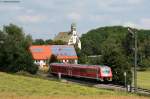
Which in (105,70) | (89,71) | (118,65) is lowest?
(89,71)

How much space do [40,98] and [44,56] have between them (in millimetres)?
100092

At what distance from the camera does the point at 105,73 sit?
67562mm

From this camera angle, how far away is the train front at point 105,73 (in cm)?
6798

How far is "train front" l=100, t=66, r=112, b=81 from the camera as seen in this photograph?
68.0 metres

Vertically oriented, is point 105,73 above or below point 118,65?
below

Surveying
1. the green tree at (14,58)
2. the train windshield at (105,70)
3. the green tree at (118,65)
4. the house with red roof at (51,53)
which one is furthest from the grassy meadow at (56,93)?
the house with red roof at (51,53)

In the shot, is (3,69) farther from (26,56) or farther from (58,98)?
(58,98)

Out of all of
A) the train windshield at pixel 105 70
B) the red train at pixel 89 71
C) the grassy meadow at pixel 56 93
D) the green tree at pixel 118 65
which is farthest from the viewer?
the red train at pixel 89 71

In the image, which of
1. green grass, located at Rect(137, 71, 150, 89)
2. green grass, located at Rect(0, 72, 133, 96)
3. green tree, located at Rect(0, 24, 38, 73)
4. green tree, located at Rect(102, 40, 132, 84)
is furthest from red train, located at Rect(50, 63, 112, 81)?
green grass, located at Rect(0, 72, 133, 96)

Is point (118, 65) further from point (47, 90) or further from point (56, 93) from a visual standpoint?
point (56, 93)

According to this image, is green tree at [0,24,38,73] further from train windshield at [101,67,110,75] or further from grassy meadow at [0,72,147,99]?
grassy meadow at [0,72,147,99]

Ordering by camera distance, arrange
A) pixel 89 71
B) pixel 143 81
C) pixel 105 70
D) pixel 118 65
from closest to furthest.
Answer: pixel 105 70 < pixel 118 65 < pixel 89 71 < pixel 143 81

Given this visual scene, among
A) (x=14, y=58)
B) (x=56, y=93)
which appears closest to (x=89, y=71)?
(x=14, y=58)

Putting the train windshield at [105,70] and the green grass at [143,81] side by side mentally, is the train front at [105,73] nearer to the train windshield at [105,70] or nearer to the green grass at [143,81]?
the train windshield at [105,70]
